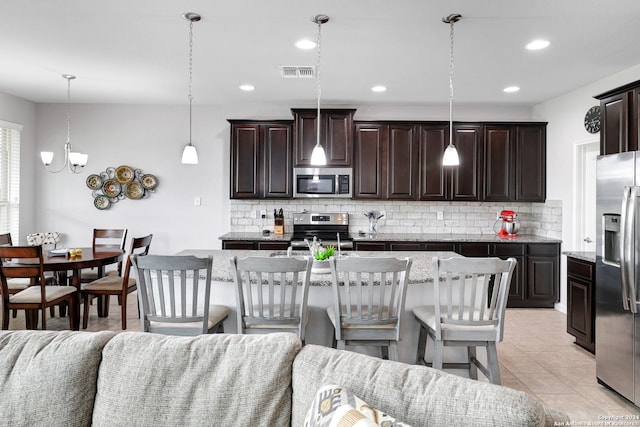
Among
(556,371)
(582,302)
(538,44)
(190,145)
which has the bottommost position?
(556,371)

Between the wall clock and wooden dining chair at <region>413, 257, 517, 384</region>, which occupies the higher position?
the wall clock

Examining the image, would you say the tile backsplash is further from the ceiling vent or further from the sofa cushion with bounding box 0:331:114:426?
the sofa cushion with bounding box 0:331:114:426

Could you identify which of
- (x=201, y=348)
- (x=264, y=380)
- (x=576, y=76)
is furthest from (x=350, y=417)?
(x=576, y=76)

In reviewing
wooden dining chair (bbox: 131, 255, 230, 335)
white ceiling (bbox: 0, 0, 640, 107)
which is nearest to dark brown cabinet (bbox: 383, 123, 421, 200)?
white ceiling (bbox: 0, 0, 640, 107)

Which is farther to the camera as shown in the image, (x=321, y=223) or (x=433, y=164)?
(x=321, y=223)

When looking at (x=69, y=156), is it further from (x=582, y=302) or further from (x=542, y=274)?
(x=542, y=274)

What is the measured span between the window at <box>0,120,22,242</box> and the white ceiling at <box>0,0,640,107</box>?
557 millimetres

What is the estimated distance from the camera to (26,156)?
5.78 meters

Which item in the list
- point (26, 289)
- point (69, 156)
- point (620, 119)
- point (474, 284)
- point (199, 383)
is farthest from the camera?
point (69, 156)

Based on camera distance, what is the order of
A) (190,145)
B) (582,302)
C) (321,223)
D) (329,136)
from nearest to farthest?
(190,145) → (582,302) → (329,136) → (321,223)

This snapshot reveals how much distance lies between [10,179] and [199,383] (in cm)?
567

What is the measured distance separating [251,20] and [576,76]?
3423 mm

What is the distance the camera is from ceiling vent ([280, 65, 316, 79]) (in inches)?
166

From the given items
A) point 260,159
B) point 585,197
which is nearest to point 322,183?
point 260,159
